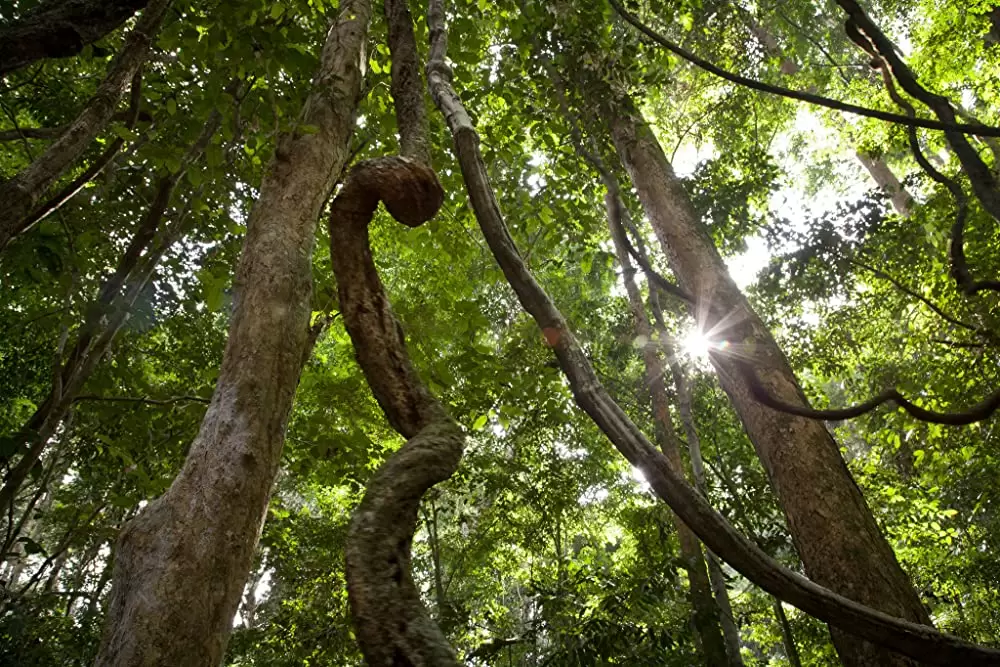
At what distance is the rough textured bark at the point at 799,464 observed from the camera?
260 cm

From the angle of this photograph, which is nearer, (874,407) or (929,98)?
(874,407)

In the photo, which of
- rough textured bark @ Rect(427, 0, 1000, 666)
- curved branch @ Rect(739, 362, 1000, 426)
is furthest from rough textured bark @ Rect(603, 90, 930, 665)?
rough textured bark @ Rect(427, 0, 1000, 666)

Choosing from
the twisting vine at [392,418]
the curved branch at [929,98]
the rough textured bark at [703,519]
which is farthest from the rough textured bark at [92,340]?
the curved branch at [929,98]

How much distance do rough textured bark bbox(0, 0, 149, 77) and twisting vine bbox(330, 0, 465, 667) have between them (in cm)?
127

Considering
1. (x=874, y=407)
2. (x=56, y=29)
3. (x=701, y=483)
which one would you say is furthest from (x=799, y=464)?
(x=56, y=29)

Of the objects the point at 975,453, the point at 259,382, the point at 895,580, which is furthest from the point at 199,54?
the point at 975,453

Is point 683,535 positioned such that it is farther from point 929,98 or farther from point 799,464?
point 929,98

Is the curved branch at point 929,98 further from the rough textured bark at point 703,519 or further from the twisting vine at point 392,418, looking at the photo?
the twisting vine at point 392,418

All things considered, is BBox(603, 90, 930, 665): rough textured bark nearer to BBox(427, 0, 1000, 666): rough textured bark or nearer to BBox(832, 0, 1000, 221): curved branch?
BBox(832, 0, 1000, 221): curved branch

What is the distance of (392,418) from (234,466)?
19.6 inches

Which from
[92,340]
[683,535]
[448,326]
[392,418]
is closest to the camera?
[392,418]

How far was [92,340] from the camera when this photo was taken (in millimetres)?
3455

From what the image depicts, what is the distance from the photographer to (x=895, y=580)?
2598mm

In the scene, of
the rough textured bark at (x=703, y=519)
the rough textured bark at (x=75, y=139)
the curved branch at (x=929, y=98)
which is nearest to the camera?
the rough textured bark at (x=703, y=519)
